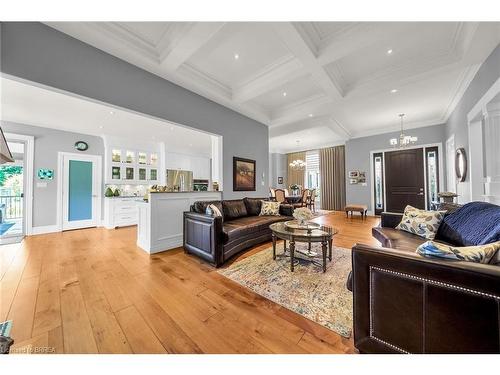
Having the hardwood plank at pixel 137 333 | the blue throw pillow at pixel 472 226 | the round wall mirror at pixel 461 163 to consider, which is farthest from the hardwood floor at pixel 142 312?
the round wall mirror at pixel 461 163

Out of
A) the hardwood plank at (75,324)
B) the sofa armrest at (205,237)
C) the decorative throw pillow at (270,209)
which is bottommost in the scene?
the hardwood plank at (75,324)

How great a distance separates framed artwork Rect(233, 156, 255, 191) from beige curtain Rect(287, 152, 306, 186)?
510 centimetres

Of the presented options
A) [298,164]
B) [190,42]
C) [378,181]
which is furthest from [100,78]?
[378,181]

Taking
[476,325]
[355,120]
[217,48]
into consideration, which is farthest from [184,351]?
[355,120]

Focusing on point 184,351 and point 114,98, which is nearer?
point 184,351

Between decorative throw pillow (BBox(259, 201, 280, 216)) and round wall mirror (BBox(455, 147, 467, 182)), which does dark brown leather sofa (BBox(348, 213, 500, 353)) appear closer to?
decorative throw pillow (BBox(259, 201, 280, 216))

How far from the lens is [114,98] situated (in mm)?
2619

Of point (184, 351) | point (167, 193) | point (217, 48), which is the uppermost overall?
point (217, 48)

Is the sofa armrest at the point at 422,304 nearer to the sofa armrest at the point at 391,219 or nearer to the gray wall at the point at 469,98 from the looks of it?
the sofa armrest at the point at 391,219

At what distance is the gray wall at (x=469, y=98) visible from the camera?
2.49 metres

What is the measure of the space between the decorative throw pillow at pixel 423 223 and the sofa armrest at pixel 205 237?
2.60 m

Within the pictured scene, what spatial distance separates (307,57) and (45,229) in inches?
274
